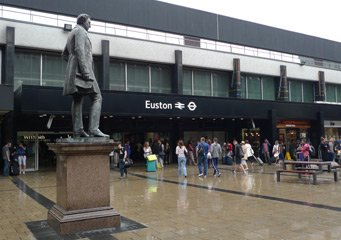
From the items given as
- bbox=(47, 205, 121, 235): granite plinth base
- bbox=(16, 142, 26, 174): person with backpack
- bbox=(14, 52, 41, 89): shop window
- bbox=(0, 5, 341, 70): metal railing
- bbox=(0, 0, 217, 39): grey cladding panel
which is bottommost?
bbox=(47, 205, 121, 235): granite plinth base

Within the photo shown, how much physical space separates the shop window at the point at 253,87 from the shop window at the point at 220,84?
244 cm

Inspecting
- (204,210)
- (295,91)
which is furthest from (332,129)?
(204,210)

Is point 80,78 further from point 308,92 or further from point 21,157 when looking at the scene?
point 308,92

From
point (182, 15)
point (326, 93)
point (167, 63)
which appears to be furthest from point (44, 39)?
point (326, 93)

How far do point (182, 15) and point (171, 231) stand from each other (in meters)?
24.5

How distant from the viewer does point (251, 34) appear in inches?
1294

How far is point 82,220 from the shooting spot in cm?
692

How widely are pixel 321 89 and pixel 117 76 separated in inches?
829

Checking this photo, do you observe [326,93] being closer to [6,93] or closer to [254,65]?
[254,65]

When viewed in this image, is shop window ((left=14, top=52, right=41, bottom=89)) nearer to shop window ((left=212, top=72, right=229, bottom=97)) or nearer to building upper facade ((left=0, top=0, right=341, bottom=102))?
building upper facade ((left=0, top=0, right=341, bottom=102))

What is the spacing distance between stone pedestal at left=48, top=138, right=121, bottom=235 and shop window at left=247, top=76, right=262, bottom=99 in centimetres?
2466

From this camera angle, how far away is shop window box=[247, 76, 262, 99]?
1209 inches

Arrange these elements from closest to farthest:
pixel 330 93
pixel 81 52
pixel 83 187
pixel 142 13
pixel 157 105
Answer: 1. pixel 83 187
2. pixel 81 52
3. pixel 157 105
4. pixel 142 13
5. pixel 330 93

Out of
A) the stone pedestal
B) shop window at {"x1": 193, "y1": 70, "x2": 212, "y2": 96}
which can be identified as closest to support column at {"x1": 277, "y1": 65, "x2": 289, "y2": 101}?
shop window at {"x1": 193, "y1": 70, "x2": 212, "y2": 96}
